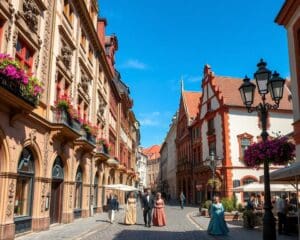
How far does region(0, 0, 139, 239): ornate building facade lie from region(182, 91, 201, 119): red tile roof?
30.4 m

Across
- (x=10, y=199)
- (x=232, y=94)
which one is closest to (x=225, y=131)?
(x=232, y=94)

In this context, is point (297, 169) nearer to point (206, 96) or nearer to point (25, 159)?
point (25, 159)

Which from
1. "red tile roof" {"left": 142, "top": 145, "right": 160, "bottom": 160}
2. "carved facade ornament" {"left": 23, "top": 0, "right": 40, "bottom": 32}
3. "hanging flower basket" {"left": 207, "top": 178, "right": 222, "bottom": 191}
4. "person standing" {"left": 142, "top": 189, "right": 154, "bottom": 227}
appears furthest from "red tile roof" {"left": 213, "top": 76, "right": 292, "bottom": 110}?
"red tile roof" {"left": 142, "top": 145, "right": 160, "bottom": 160}

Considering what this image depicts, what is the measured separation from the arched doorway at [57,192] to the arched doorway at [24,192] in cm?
283

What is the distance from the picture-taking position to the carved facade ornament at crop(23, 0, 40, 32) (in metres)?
14.1

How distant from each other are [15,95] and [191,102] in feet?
160

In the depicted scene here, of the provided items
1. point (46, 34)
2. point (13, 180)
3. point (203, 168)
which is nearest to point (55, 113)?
point (46, 34)

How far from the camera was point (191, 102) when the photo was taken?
58.8 metres

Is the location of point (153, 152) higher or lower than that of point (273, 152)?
higher

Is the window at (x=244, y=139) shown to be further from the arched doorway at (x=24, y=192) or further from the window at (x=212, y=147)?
the arched doorway at (x=24, y=192)

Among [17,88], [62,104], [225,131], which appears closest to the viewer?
[17,88]

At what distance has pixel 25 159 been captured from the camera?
14.3 meters

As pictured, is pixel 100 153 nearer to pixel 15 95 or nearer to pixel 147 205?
pixel 147 205

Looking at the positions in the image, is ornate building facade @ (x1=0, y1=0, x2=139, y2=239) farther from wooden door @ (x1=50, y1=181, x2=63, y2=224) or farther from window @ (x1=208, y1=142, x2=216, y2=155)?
window @ (x1=208, y1=142, x2=216, y2=155)
